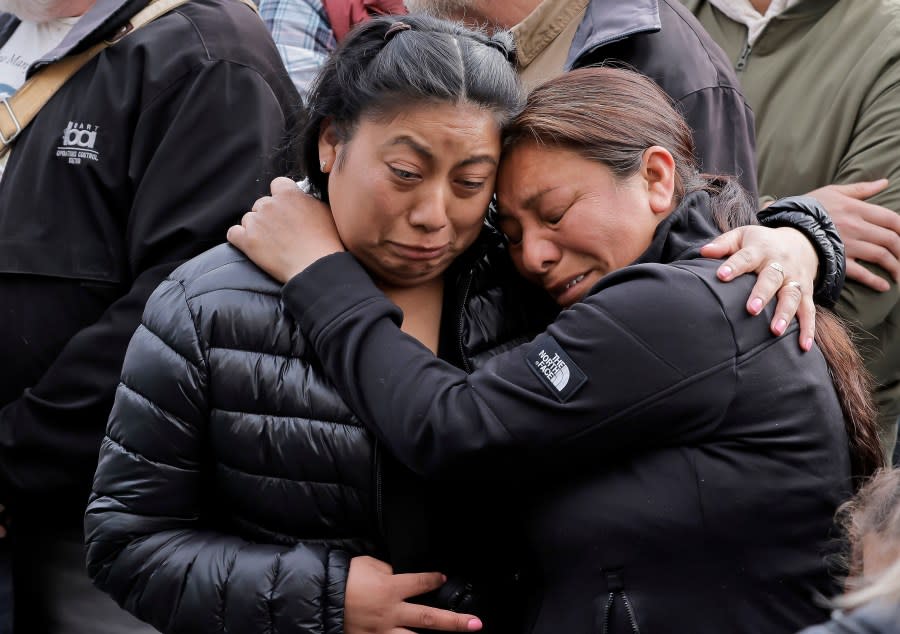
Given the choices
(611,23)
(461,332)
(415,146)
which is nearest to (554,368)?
(461,332)

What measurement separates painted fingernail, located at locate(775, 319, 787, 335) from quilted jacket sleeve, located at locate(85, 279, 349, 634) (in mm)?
823

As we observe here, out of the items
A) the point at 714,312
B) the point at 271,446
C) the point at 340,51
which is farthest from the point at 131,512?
the point at 714,312

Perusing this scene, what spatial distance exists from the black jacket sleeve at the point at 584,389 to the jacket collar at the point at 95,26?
117 centimetres

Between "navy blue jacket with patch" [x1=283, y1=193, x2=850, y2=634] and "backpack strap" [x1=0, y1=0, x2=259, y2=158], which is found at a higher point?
"backpack strap" [x1=0, y1=0, x2=259, y2=158]

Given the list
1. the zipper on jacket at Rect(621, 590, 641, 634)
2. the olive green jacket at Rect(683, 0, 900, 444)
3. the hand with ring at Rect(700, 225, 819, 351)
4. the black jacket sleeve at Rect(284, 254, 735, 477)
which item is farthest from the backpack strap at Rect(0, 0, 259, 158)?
the zipper on jacket at Rect(621, 590, 641, 634)

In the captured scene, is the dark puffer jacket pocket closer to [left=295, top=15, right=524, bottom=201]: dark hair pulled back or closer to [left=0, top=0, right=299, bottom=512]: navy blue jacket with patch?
[left=295, top=15, right=524, bottom=201]: dark hair pulled back

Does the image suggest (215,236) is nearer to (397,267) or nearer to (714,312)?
(397,267)

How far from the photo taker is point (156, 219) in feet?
8.14

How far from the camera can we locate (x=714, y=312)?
1779 mm

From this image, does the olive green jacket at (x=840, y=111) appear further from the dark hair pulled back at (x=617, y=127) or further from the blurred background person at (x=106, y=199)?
the blurred background person at (x=106, y=199)

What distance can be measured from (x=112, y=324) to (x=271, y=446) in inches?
28.6

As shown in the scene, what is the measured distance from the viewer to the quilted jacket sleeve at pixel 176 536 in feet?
6.30

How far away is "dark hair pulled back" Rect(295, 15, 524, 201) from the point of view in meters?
1.93

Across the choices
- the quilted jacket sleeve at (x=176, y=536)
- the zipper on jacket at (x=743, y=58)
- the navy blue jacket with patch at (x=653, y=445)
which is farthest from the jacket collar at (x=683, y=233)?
the zipper on jacket at (x=743, y=58)
